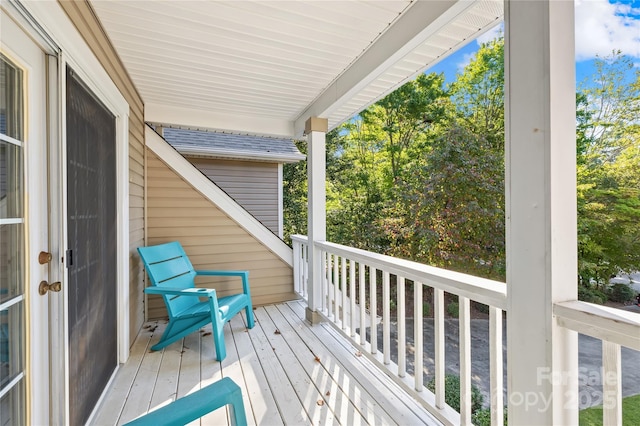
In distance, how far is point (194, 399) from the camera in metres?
1.07

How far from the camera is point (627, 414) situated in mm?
2273

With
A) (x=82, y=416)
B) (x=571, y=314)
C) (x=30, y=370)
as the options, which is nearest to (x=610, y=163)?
(x=571, y=314)

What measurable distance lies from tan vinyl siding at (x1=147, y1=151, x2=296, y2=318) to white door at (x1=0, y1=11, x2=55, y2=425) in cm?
226

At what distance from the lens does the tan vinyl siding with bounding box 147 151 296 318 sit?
3.55 m

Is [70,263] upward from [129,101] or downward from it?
downward

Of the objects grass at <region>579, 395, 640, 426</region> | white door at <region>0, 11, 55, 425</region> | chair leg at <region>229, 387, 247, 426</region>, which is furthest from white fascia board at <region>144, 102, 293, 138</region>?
grass at <region>579, 395, 640, 426</region>

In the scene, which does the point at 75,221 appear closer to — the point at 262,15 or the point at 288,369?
the point at 262,15

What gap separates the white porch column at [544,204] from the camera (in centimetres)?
99

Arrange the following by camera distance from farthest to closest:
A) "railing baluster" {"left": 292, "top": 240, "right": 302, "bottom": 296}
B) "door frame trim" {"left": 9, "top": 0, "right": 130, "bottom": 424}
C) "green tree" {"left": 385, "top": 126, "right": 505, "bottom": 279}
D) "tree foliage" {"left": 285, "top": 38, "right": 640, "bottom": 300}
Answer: "green tree" {"left": 385, "top": 126, "right": 505, "bottom": 279} < "railing baluster" {"left": 292, "top": 240, "right": 302, "bottom": 296} < "tree foliage" {"left": 285, "top": 38, "right": 640, "bottom": 300} < "door frame trim" {"left": 9, "top": 0, "right": 130, "bottom": 424}

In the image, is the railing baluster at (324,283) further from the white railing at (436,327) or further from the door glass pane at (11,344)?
the door glass pane at (11,344)

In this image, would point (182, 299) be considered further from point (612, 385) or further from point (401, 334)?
point (612, 385)

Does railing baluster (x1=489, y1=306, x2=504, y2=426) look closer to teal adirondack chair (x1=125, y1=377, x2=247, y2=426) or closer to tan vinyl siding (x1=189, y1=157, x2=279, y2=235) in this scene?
teal adirondack chair (x1=125, y1=377, x2=247, y2=426)

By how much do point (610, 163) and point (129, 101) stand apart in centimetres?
388

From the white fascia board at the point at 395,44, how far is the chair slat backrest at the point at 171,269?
2302 millimetres
